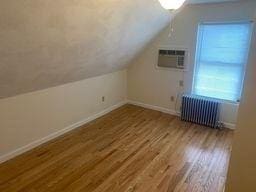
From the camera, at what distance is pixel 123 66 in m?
4.60

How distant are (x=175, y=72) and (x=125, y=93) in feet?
4.55

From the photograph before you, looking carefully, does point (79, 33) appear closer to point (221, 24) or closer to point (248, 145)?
point (248, 145)

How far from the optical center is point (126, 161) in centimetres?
280

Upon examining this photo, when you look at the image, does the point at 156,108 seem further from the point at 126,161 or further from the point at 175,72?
the point at 126,161

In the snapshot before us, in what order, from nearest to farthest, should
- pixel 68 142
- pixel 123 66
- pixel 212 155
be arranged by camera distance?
pixel 212 155, pixel 68 142, pixel 123 66

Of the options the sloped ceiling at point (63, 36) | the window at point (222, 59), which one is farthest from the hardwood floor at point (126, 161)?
the sloped ceiling at point (63, 36)

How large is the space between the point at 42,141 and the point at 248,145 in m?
2.75

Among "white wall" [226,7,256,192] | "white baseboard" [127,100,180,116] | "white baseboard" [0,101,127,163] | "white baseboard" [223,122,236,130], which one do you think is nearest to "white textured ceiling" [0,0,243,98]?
"white baseboard" [0,101,127,163]

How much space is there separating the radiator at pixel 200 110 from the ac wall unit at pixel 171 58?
2.14 feet

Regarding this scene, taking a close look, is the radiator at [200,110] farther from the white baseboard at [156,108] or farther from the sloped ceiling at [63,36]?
the sloped ceiling at [63,36]

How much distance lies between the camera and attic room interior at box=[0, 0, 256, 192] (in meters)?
1.95

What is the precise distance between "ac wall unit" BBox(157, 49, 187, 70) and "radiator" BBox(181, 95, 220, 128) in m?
0.65

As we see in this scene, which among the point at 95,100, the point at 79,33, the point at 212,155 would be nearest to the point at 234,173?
the point at 212,155

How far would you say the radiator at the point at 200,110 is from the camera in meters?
3.83
